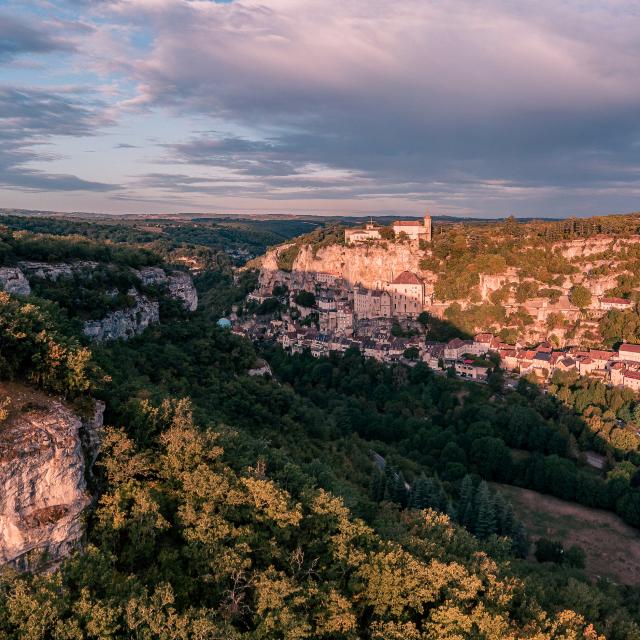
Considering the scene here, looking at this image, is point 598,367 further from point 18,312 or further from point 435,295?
point 18,312

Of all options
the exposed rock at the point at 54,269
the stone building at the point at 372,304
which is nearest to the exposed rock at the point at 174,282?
the exposed rock at the point at 54,269

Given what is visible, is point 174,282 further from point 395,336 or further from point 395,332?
point 395,332

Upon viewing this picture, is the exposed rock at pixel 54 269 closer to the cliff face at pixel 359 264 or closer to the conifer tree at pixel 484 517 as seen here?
the conifer tree at pixel 484 517

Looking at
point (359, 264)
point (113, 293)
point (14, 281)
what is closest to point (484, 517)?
point (113, 293)

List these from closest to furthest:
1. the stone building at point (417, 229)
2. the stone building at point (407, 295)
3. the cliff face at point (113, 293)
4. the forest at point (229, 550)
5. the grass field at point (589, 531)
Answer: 1. the forest at point (229, 550)
2. the cliff face at point (113, 293)
3. the grass field at point (589, 531)
4. the stone building at point (407, 295)
5. the stone building at point (417, 229)

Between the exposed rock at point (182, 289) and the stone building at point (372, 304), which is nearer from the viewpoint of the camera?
the exposed rock at point (182, 289)

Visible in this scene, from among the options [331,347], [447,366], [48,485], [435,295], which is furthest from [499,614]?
[435,295]
